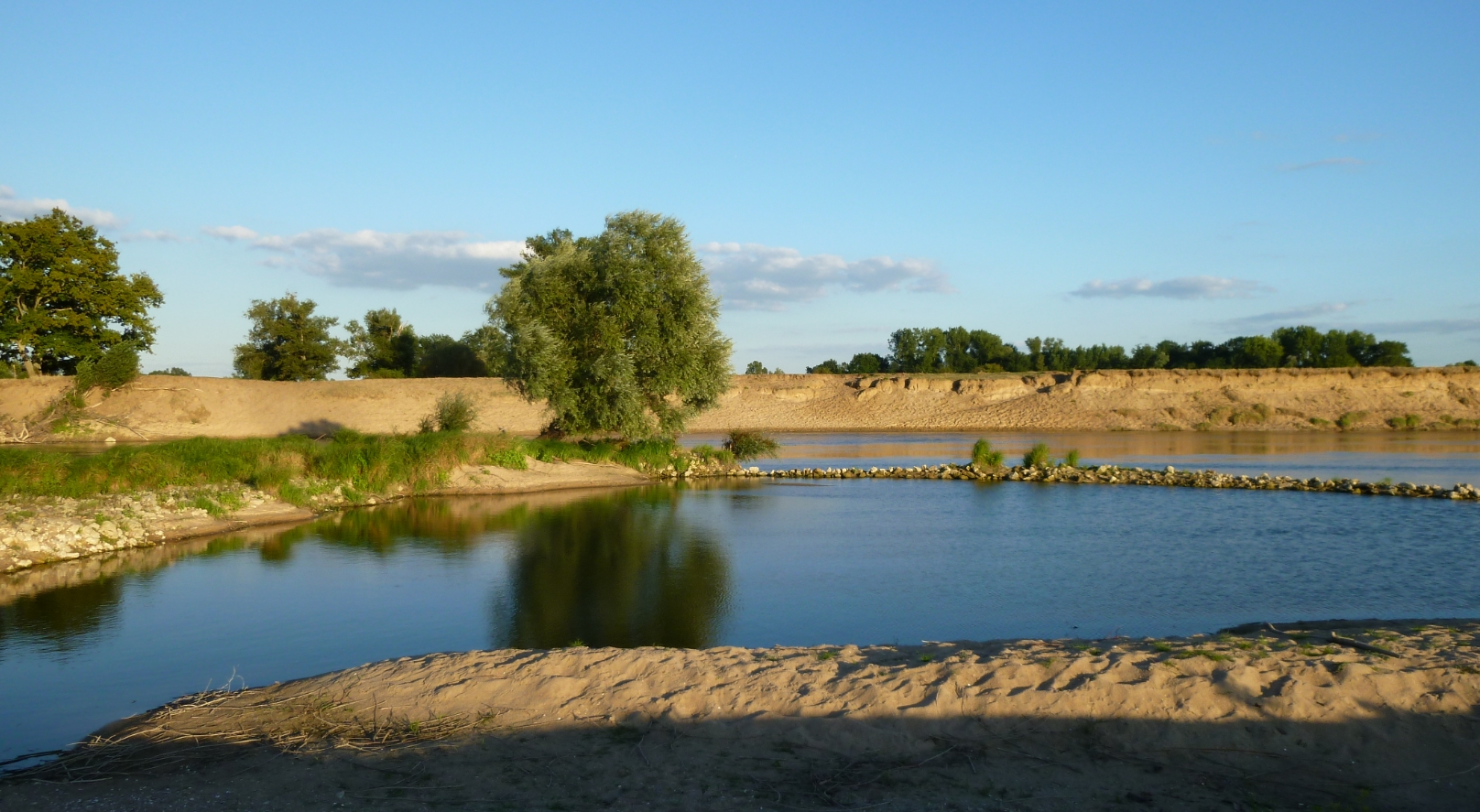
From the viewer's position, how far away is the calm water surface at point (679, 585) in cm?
916

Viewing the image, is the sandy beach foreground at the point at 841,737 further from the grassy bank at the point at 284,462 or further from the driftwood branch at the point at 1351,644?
the grassy bank at the point at 284,462

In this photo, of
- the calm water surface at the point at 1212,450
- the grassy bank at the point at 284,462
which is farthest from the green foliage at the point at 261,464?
the calm water surface at the point at 1212,450

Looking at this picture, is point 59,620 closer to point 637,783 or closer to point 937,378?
point 637,783

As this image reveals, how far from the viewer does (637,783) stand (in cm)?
529

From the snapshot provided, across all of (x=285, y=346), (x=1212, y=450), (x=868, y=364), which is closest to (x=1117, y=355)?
(x=868, y=364)

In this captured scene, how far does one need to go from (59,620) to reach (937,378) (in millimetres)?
59923

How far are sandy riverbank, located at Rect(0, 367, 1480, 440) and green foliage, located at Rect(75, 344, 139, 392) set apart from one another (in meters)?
0.82

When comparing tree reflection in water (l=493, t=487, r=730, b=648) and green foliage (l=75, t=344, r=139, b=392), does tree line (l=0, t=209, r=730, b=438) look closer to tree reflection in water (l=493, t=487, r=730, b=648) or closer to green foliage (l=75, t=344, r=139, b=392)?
tree reflection in water (l=493, t=487, r=730, b=648)

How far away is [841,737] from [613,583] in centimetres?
711

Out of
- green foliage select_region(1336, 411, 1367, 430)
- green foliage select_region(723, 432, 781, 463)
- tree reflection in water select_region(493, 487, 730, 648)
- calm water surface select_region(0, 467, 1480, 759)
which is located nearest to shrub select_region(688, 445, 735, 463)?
green foliage select_region(723, 432, 781, 463)

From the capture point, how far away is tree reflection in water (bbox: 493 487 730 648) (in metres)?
9.73

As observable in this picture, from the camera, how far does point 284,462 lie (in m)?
20.7

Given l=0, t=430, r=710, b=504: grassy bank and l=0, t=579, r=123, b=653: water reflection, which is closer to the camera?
l=0, t=579, r=123, b=653: water reflection

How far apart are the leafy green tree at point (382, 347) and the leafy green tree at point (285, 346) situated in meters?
2.45
